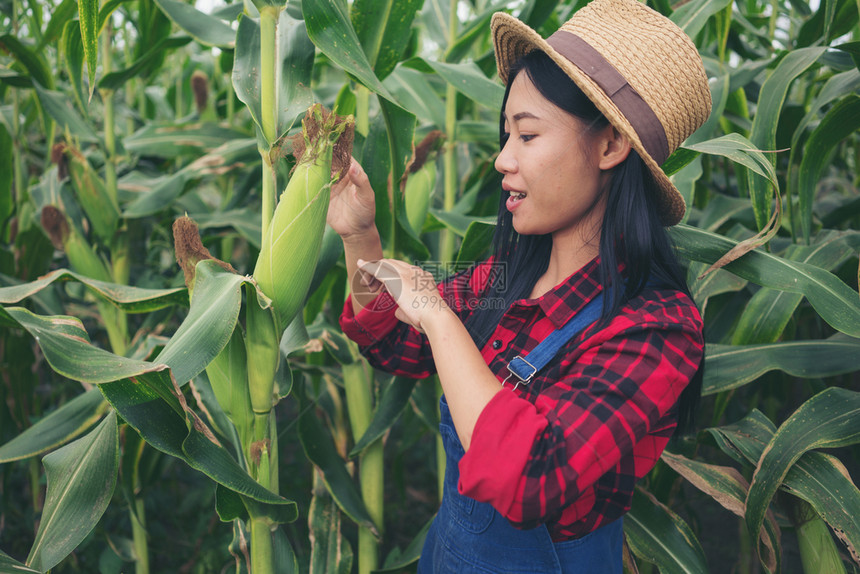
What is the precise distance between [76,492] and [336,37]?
790 mm

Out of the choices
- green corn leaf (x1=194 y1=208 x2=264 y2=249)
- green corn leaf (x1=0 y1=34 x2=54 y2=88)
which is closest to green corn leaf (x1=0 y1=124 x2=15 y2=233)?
green corn leaf (x1=0 y1=34 x2=54 y2=88)

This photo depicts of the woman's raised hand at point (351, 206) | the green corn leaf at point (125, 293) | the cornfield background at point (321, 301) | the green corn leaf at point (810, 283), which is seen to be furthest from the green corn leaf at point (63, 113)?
the green corn leaf at point (810, 283)

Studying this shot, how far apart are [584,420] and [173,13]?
3.66 ft

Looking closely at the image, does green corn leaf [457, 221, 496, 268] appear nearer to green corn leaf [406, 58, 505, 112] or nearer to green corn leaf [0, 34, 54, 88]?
green corn leaf [406, 58, 505, 112]

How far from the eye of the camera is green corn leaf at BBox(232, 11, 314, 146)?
3.17 feet

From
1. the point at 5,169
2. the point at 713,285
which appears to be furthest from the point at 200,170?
the point at 713,285

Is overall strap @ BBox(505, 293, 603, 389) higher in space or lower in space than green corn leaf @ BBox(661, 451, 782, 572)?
higher

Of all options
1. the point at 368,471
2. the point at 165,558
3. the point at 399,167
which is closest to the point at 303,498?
Answer: the point at 165,558

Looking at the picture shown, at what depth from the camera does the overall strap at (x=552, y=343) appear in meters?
0.85

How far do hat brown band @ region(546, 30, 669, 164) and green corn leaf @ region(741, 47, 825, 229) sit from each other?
38cm

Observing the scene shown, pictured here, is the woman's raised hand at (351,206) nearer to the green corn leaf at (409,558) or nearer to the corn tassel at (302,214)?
the corn tassel at (302,214)

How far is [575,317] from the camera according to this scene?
90 centimetres

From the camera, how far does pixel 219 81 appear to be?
2541 mm

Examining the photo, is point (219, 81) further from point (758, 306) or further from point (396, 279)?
point (758, 306)
